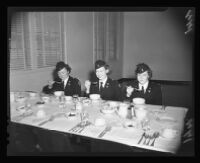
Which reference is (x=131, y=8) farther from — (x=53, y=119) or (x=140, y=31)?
(x=140, y=31)

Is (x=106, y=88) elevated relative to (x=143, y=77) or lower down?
lower down

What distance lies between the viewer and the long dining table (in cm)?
106

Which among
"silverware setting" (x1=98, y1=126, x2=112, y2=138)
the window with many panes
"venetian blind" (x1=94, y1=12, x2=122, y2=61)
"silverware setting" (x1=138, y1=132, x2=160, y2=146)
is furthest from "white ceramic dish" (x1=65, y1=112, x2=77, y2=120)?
"venetian blind" (x1=94, y1=12, x2=122, y2=61)

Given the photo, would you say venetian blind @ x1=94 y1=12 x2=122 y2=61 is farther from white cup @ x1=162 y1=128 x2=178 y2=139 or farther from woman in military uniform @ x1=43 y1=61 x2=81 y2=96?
white cup @ x1=162 y1=128 x2=178 y2=139

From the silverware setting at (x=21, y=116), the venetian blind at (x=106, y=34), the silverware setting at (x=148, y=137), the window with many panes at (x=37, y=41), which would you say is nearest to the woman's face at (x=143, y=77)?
the silverware setting at (x=148, y=137)

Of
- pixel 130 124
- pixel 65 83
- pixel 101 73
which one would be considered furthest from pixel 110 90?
pixel 130 124

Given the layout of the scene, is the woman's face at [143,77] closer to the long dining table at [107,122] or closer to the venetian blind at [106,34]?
the long dining table at [107,122]

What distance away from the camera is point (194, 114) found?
1182 millimetres

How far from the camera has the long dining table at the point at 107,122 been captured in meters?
1.06

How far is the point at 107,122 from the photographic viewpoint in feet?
4.28

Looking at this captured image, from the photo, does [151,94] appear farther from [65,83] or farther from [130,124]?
[65,83]
